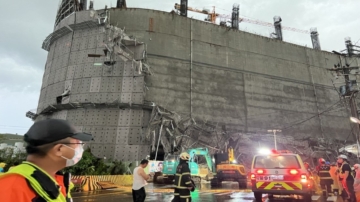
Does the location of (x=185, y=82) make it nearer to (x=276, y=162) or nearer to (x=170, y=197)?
(x=170, y=197)

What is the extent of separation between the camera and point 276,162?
27.3 feet

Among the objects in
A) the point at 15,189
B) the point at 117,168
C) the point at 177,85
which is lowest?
the point at 117,168

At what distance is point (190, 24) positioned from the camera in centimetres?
3088

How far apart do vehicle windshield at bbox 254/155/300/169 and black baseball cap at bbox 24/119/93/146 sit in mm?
8077

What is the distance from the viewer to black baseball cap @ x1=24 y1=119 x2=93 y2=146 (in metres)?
1.46

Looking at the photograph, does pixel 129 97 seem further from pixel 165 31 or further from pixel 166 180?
pixel 165 31

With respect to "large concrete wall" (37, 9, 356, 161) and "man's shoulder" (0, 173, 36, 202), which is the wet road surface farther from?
A: "large concrete wall" (37, 9, 356, 161)

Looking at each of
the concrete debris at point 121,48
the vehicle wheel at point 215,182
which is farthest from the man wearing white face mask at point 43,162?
the concrete debris at point 121,48

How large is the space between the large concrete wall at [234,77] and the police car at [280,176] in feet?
60.3

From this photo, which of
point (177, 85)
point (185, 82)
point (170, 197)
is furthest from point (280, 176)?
point (185, 82)

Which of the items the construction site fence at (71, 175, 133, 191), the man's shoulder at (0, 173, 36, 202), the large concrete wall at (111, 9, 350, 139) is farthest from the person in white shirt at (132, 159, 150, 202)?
the large concrete wall at (111, 9, 350, 139)

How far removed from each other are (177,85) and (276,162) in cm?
2000

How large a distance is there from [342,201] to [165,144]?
50.0ft

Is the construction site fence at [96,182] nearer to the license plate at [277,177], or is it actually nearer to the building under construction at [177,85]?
the building under construction at [177,85]
